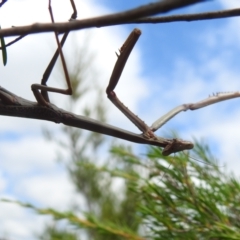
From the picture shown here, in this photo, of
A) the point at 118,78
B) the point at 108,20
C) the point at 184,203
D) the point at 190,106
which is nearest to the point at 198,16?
the point at 108,20

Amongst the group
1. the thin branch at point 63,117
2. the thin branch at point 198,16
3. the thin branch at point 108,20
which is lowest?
the thin branch at point 108,20

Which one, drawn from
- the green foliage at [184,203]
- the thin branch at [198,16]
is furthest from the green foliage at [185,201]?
the thin branch at [198,16]

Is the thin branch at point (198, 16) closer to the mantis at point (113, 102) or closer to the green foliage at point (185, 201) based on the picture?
the mantis at point (113, 102)

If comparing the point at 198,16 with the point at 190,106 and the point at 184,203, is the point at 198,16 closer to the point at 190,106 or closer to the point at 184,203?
the point at 190,106

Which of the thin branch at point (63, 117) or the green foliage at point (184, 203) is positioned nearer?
the thin branch at point (63, 117)

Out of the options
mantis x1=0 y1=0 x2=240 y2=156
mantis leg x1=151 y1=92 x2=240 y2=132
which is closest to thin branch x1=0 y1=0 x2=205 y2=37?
mantis x1=0 y1=0 x2=240 y2=156

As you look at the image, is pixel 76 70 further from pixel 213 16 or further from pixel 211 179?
pixel 213 16

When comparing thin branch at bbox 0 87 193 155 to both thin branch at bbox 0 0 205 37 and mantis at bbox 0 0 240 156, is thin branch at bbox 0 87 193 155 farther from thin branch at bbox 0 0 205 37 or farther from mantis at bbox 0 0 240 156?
thin branch at bbox 0 0 205 37
